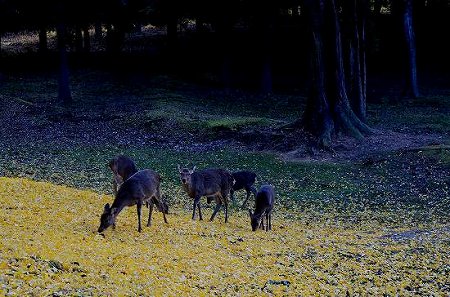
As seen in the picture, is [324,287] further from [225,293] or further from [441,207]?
[441,207]

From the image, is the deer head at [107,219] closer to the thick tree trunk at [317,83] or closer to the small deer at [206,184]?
the small deer at [206,184]

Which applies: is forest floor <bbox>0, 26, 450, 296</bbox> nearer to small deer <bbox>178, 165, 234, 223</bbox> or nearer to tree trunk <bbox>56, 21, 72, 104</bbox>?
small deer <bbox>178, 165, 234, 223</bbox>

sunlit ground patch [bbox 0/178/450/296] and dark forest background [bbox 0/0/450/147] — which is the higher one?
dark forest background [bbox 0/0/450/147]

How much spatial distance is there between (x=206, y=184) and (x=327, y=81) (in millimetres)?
15671

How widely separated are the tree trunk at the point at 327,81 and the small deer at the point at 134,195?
1620 cm

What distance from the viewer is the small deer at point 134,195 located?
13984 millimetres

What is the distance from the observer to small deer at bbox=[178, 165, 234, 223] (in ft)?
56.8

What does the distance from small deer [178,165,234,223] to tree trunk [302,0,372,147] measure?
1317 cm

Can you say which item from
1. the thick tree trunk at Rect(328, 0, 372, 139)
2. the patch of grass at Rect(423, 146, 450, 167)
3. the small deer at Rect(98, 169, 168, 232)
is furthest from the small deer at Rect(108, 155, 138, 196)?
the thick tree trunk at Rect(328, 0, 372, 139)

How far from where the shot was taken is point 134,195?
14.8 meters

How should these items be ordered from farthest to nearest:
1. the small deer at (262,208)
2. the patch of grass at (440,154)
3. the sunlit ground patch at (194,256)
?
1. the patch of grass at (440,154)
2. the small deer at (262,208)
3. the sunlit ground patch at (194,256)

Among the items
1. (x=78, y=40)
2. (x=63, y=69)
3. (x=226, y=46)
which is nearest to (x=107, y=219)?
(x=63, y=69)

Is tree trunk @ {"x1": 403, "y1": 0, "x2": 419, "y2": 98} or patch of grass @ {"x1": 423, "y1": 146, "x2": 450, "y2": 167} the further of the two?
tree trunk @ {"x1": 403, "y1": 0, "x2": 419, "y2": 98}

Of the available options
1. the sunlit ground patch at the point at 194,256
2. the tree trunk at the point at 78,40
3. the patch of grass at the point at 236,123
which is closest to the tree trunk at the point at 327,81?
the patch of grass at the point at 236,123
